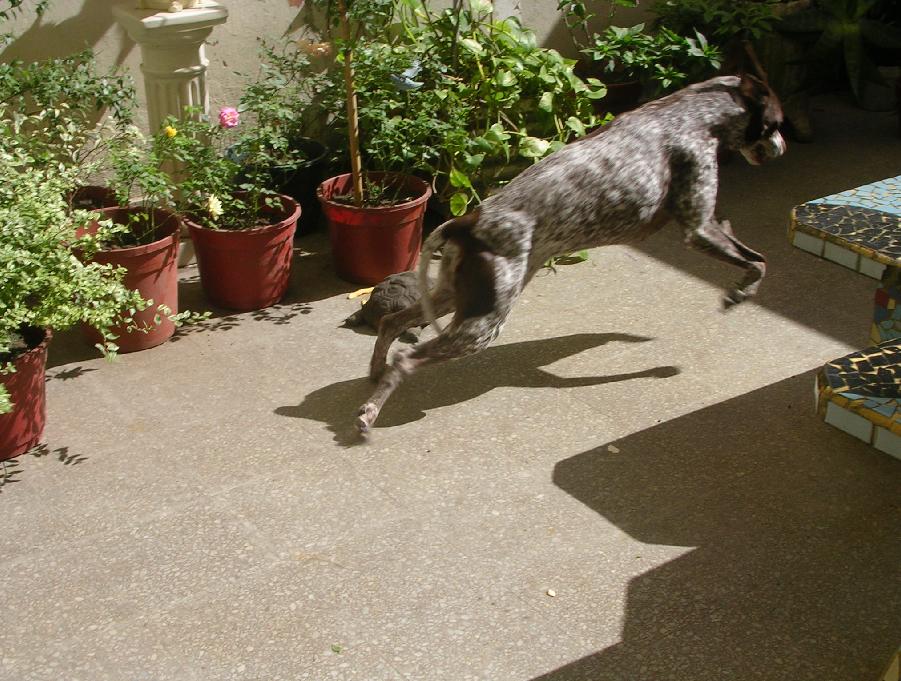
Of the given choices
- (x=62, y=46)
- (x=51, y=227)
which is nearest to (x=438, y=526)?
(x=51, y=227)

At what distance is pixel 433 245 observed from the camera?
414 centimetres

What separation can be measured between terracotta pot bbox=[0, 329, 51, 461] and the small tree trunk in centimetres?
177

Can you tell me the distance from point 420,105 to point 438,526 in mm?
2606

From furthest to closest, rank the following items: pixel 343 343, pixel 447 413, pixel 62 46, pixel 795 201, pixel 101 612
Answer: pixel 795 201 → pixel 62 46 → pixel 343 343 → pixel 447 413 → pixel 101 612

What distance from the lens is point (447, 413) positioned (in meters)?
4.29

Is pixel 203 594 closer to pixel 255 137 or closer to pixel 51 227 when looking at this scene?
pixel 51 227

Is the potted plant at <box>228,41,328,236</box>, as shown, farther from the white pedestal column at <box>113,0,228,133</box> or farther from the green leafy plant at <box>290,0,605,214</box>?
the white pedestal column at <box>113,0,228,133</box>

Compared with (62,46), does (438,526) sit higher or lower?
lower

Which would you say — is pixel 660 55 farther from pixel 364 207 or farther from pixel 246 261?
pixel 246 261

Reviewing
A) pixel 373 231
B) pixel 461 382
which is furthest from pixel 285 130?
pixel 461 382

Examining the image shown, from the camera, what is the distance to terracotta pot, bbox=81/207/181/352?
449cm

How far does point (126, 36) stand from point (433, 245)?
232 centimetres

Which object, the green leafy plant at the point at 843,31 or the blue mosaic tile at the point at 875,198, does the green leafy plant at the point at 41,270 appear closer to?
the blue mosaic tile at the point at 875,198

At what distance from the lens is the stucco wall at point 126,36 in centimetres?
518
